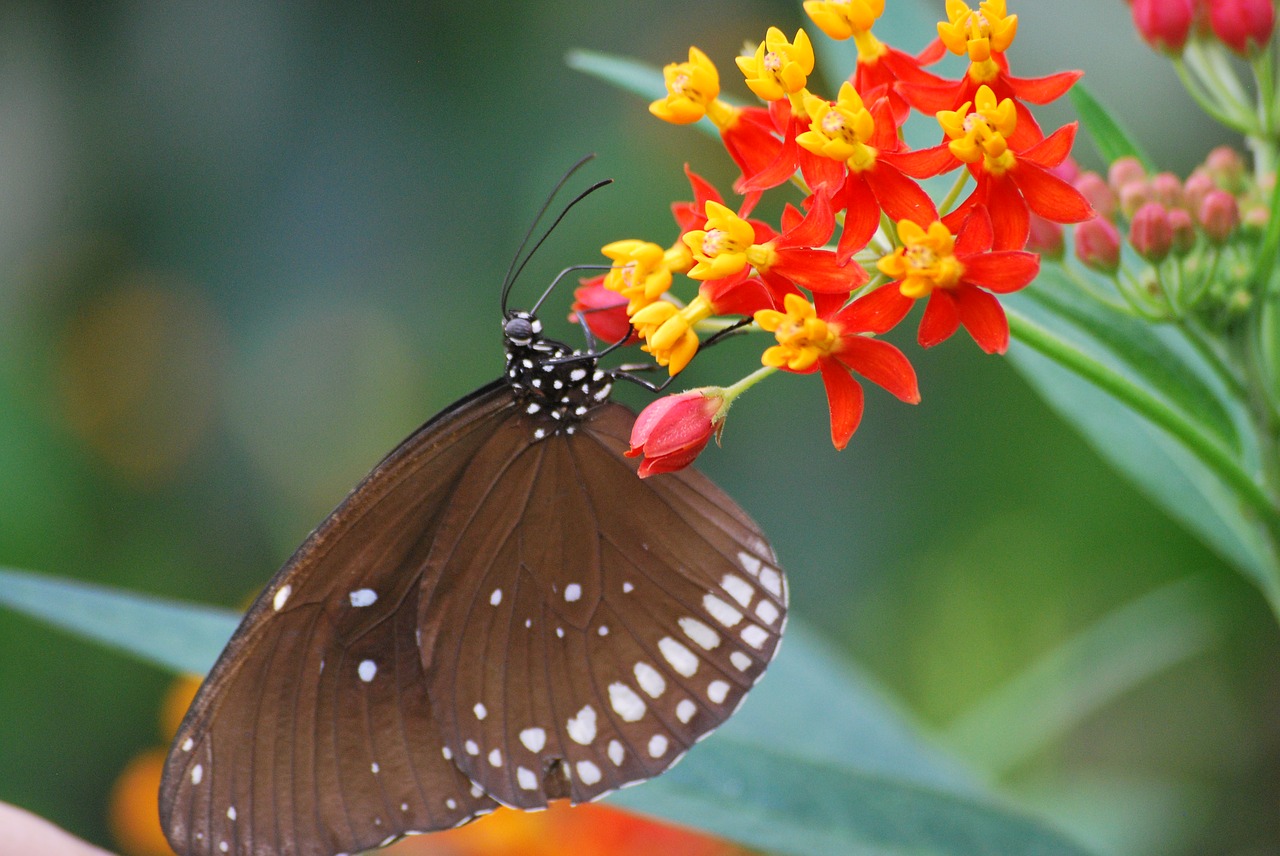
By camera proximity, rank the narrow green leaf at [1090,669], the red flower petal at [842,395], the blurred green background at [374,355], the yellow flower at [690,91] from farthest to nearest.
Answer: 1. the blurred green background at [374,355]
2. the narrow green leaf at [1090,669]
3. the yellow flower at [690,91]
4. the red flower petal at [842,395]

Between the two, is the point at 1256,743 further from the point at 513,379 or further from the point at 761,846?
the point at 513,379

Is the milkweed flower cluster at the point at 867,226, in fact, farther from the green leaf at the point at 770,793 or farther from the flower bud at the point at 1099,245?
the green leaf at the point at 770,793

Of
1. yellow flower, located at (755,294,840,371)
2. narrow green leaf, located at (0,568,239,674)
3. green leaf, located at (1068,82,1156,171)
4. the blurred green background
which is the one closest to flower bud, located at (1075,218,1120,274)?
green leaf, located at (1068,82,1156,171)

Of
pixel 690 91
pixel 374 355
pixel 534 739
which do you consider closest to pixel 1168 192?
pixel 690 91

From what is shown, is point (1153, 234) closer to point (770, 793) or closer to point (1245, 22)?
point (1245, 22)

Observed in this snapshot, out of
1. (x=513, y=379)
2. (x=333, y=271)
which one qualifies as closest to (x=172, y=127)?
(x=333, y=271)

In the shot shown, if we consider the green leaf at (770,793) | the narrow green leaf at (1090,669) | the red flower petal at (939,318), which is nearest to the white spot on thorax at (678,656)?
the green leaf at (770,793)
